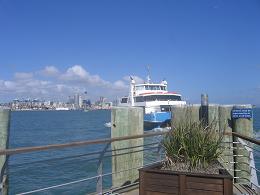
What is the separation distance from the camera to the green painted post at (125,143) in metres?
6.09

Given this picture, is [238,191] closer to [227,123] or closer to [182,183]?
[227,123]

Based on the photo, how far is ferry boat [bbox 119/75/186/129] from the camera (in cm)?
3609

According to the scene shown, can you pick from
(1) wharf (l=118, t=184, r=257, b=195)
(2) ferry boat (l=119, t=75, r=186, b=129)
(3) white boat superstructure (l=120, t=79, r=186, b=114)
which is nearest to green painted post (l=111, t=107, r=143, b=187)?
(1) wharf (l=118, t=184, r=257, b=195)

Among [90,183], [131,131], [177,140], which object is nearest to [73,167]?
[90,183]

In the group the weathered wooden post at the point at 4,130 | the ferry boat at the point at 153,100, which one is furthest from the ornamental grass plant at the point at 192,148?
the ferry boat at the point at 153,100

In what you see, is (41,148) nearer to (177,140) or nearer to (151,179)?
(151,179)

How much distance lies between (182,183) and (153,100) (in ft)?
113

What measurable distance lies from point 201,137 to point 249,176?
2.43 meters

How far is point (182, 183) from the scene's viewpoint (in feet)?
13.5

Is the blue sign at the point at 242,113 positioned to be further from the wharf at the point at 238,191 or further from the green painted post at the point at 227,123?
the wharf at the point at 238,191

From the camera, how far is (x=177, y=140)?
15.1ft

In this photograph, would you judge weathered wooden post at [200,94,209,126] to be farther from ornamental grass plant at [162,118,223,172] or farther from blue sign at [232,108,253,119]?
ornamental grass plant at [162,118,223,172]

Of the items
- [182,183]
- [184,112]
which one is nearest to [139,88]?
[184,112]

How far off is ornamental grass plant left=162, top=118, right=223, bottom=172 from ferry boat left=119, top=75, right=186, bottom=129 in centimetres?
2963
